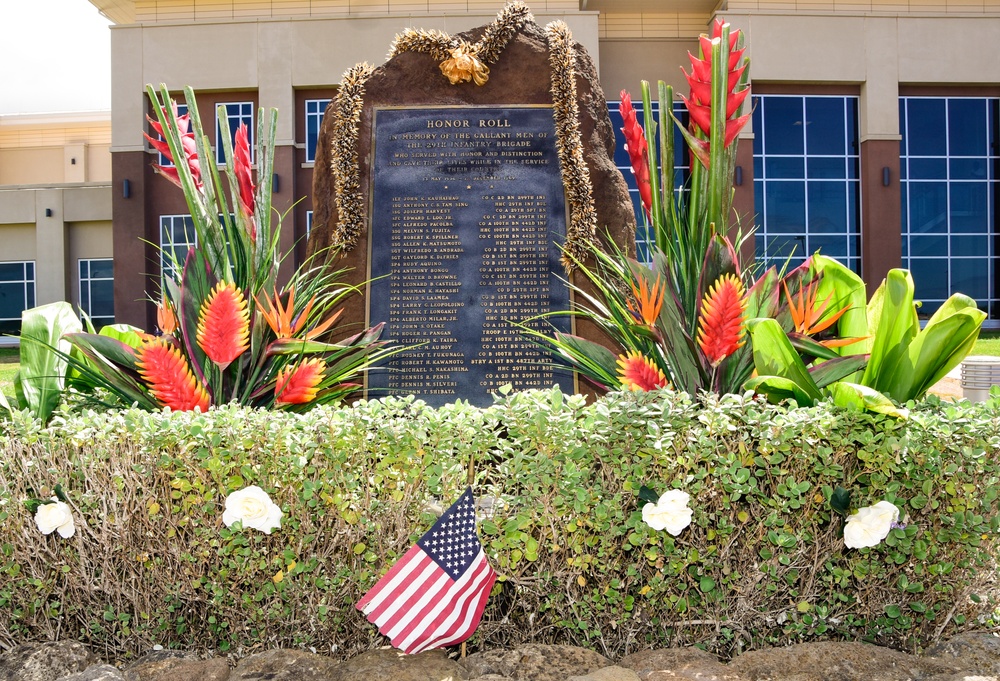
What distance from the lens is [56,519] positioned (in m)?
2.70

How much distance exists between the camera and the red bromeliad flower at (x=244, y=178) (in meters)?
4.12

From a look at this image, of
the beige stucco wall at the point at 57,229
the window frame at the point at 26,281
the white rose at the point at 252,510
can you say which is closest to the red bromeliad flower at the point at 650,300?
the white rose at the point at 252,510

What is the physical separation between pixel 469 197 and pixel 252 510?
2.69 metres

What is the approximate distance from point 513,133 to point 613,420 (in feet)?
8.88

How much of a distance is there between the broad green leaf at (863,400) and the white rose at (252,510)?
2.02 meters

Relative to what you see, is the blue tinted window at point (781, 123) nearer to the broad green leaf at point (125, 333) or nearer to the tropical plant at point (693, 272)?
the tropical plant at point (693, 272)

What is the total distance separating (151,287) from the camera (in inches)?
729

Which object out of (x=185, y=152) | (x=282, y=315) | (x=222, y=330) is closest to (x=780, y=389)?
(x=282, y=315)

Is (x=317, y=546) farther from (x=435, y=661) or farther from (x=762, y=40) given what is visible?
(x=762, y=40)

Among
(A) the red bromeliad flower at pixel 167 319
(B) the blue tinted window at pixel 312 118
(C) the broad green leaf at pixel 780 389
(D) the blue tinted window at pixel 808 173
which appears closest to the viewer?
(C) the broad green leaf at pixel 780 389

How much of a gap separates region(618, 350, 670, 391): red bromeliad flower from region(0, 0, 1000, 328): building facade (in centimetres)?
1454

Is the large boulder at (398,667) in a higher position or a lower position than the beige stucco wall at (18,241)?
lower

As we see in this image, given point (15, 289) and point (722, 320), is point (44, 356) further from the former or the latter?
point (15, 289)

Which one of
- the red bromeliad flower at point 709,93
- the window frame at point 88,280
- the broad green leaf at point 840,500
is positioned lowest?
the broad green leaf at point 840,500
